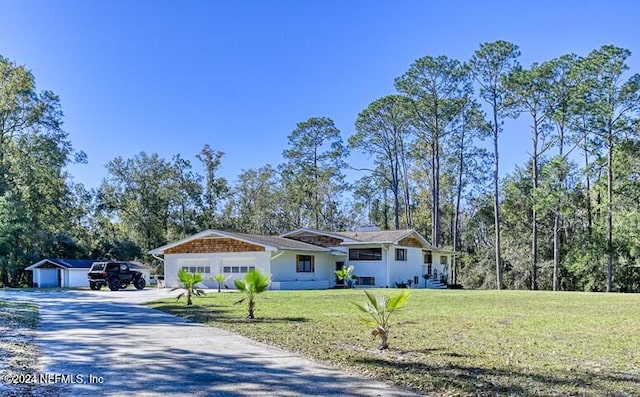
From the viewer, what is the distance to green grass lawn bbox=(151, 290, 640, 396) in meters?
5.81

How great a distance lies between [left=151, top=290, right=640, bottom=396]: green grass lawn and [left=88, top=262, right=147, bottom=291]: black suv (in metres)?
16.8

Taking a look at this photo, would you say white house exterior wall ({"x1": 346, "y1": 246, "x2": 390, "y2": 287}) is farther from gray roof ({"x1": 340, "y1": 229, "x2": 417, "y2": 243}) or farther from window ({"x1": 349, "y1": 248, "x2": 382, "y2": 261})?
gray roof ({"x1": 340, "y1": 229, "x2": 417, "y2": 243})

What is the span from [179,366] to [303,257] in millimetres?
24305

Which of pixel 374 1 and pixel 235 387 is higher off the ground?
pixel 374 1

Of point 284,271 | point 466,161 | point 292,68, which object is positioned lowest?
point 284,271

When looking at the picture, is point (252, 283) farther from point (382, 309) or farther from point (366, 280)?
point (366, 280)

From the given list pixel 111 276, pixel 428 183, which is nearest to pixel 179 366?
pixel 111 276

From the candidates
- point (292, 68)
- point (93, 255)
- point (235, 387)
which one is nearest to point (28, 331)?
point (235, 387)

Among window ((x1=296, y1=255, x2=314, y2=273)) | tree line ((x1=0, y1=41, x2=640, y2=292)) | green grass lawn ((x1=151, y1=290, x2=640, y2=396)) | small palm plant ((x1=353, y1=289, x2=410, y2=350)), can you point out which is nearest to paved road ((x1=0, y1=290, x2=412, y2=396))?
green grass lawn ((x1=151, y1=290, x2=640, y2=396))

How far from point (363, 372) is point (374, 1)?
13.3 metres

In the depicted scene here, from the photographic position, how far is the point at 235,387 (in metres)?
5.70

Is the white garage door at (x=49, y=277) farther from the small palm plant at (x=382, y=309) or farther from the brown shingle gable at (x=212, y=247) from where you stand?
the small palm plant at (x=382, y=309)

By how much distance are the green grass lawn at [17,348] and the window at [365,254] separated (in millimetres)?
21293

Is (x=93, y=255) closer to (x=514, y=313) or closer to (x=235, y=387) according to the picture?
(x=514, y=313)
